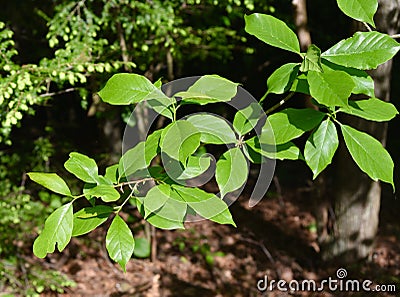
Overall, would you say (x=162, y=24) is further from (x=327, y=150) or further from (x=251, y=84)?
(x=251, y=84)

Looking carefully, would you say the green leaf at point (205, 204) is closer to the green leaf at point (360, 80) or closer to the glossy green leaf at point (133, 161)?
the glossy green leaf at point (133, 161)

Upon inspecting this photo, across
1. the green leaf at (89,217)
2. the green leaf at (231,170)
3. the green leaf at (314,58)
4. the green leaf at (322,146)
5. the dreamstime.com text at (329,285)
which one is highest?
the green leaf at (314,58)

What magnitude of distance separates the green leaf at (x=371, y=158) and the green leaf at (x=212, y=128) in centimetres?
24

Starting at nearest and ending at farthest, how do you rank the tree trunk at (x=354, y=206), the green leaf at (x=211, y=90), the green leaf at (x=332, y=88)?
the green leaf at (x=332, y=88) → the green leaf at (x=211, y=90) → the tree trunk at (x=354, y=206)

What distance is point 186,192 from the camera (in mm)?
937

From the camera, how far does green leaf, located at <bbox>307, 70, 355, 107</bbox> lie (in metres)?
0.87

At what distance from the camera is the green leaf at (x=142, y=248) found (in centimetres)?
406

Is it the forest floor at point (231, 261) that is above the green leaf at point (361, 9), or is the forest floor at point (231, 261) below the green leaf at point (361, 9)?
below

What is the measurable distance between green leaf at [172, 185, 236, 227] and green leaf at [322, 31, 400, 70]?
0.35 meters

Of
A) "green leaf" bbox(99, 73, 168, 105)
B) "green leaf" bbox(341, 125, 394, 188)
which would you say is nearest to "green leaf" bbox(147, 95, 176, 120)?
"green leaf" bbox(99, 73, 168, 105)

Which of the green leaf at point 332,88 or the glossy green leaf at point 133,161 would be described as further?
the glossy green leaf at point 133,161

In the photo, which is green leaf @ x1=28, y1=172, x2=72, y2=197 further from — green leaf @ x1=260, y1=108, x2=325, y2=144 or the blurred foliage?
the blurred foliage

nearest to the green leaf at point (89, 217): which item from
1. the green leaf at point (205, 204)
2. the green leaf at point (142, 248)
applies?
the green leaf at point (205, 204)

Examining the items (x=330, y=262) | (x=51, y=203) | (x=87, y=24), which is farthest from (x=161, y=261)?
(x=87, y=24)
